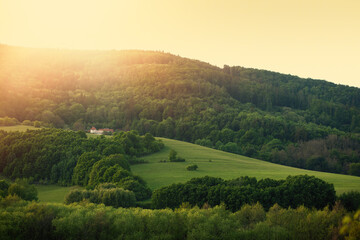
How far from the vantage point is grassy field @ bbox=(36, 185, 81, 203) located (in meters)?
63.4

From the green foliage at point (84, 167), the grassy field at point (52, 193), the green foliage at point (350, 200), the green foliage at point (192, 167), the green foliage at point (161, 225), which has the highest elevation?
the green foliage at point (350, 200)

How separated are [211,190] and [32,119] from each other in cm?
13065

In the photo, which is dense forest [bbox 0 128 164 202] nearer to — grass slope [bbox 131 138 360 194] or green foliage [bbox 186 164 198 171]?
grass slope [bbox 131 138 360 194]

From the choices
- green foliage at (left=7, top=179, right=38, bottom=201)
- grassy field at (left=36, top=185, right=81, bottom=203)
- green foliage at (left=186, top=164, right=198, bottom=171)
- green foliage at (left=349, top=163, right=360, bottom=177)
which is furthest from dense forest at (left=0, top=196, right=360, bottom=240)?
green foliage at (left=349, top=163, right=360, bottom=177)

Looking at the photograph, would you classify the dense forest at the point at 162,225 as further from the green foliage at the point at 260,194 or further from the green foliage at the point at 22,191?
the green foliage at the point at 22,191

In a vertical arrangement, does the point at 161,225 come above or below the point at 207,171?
above

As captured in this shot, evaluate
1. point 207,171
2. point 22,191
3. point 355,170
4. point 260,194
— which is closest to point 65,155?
point 22,191

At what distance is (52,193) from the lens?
232 ft

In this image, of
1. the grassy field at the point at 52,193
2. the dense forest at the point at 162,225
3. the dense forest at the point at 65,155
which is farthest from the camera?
the dense forest at the point at 65,155

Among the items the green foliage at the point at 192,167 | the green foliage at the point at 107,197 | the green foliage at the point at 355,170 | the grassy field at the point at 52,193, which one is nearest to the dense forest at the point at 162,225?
Answer: the green foliage at the point at 107,197

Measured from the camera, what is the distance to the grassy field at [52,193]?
2498 inches

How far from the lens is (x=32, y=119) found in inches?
6196

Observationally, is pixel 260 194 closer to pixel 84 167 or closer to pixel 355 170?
pixel 84 167

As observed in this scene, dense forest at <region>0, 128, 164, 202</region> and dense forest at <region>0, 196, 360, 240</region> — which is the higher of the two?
dense forest at <region>0, 196, 360, 240</region>
